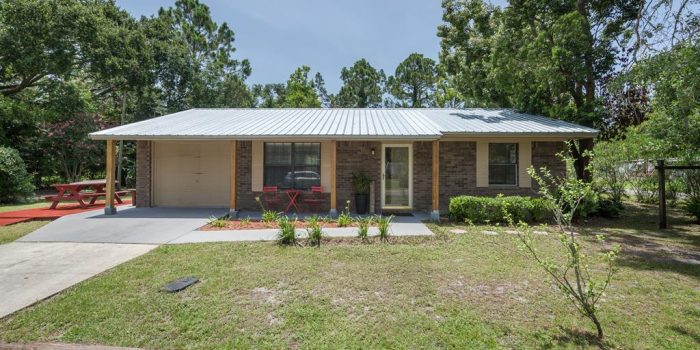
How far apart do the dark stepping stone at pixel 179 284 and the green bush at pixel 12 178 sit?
45.6 ft

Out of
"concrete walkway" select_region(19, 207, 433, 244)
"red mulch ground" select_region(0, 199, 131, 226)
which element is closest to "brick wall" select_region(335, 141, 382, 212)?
"concrete walkway" select_region(19, 207, 433, 244)

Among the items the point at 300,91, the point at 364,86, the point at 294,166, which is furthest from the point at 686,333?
the point at 364,86

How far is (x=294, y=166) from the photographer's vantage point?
11328mm

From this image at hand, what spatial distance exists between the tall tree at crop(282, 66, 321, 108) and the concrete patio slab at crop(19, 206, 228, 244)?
19701mm

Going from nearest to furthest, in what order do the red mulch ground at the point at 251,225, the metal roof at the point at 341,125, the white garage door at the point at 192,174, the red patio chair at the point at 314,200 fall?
1. the red mulch ground at the point at 251,225
2. the metal roof at the point at 341,125
3. the red patio chair at the point at 314,200
4. the white garage door at the point at 192,174

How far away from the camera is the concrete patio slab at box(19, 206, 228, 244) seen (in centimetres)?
736

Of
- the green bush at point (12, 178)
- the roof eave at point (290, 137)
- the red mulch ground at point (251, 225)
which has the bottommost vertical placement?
the red mulch ground at point (251, 225)

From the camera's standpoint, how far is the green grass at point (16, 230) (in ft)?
24.4

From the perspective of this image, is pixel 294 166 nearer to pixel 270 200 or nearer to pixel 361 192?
pixel 270 200

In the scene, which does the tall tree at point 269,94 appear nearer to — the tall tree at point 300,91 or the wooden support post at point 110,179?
the tall tree at point 300,91

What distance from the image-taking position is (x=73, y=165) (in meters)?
19.3

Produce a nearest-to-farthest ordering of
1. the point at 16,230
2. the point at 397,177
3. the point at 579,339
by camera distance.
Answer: the point at 579,339, the point at 16,230, the point at 397,177

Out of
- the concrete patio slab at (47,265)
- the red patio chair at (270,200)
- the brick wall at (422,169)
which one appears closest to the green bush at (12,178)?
the concrete patio slab at (47,265)

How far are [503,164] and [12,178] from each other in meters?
18.8
